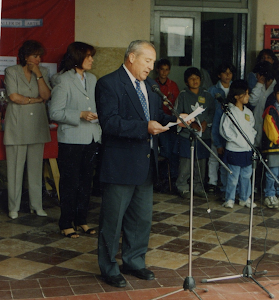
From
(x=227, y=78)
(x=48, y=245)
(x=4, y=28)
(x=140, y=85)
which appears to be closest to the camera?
(x=140, y=85)

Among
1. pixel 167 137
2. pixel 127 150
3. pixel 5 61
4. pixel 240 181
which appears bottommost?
pixel 240 181

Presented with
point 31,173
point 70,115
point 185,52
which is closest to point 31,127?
point 31,173

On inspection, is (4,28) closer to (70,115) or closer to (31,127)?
(31,127)

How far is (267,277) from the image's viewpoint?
13.9 ft

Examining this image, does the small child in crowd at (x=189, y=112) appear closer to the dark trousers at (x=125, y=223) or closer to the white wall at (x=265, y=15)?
the white wall at (x=265, y=15)

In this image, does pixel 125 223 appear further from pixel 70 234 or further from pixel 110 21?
pixel 110 21

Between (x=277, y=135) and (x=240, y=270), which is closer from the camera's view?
(x=240, y=270)

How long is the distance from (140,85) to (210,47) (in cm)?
521

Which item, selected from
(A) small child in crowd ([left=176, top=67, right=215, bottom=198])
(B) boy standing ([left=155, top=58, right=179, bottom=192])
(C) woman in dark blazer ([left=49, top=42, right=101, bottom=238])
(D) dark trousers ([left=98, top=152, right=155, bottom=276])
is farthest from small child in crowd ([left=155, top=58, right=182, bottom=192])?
(D) dark trousers ([left=98, top=152, right=155, bottom=276])

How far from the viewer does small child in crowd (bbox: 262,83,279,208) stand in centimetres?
670

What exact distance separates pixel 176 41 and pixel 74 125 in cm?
409

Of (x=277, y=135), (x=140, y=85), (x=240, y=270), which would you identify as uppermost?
(x=140, y=85)

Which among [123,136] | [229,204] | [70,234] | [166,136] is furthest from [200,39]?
[123,136]

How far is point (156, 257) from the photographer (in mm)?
4758
